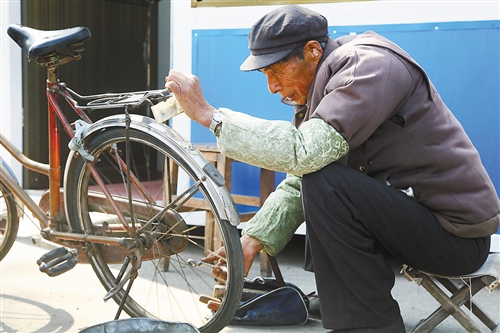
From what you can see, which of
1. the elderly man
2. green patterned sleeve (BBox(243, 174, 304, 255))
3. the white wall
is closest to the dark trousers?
the elderly man

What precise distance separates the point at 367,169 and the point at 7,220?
1.88 m

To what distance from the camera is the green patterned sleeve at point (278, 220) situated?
7.79 ft

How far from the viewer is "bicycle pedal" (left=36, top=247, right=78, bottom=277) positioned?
2584mm

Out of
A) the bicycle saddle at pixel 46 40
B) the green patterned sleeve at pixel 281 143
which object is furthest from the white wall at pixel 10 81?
the green patterned sleeve at pixel 281 143

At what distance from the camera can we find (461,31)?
327cm

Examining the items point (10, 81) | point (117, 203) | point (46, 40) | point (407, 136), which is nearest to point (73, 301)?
point (117, 203)

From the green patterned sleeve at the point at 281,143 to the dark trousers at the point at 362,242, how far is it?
4.2 inches

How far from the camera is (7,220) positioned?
10.2 feet

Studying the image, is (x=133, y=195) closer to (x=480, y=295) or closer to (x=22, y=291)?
(x=22, y=291)

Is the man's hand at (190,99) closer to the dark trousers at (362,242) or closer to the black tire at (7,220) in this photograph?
the dark trousers at (362,242)

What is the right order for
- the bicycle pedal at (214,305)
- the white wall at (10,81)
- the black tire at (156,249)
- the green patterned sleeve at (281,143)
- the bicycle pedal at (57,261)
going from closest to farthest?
the green patterned sleeve at (281,143), the black tire at (156,249), the bicycle pedal at (214,305), the bicycle pedal at (57,261), the white wall at (10,81)

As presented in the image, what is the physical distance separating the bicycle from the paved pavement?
216mm

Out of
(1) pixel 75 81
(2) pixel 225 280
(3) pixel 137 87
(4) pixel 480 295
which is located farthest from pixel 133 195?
(3) pixel 137 87

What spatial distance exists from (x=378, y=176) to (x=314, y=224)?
0.92 feet
